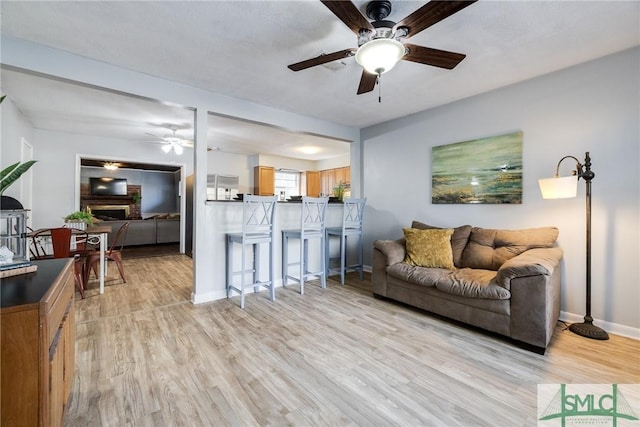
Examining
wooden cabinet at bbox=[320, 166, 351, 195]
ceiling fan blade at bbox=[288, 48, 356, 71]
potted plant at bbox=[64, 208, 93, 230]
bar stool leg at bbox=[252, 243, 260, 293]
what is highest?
ceiling fan blade at bbox=[288, 48, 356, 71]

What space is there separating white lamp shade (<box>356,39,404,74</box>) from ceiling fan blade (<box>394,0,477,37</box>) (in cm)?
14

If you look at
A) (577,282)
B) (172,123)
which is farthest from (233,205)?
(577,282)

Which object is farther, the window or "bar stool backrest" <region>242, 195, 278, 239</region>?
the window

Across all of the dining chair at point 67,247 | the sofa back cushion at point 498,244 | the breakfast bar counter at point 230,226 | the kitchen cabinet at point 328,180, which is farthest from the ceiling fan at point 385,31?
the kitchen cabinet at point 328,180

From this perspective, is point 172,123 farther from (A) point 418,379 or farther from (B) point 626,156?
(B) point 626,156

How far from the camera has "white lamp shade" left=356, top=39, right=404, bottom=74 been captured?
170 centimetres

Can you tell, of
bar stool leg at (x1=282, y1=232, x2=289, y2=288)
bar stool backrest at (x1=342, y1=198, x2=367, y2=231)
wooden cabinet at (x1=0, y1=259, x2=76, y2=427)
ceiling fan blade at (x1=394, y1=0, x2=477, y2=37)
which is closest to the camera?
wooden cabinet at (x1=0, y1=259, x2=76, y2=427)

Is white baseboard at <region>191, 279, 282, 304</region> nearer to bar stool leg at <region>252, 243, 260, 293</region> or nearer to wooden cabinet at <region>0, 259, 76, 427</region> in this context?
bar stool leg at <region>252, 243, 260, 293</region>

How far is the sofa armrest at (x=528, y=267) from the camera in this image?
2070mm

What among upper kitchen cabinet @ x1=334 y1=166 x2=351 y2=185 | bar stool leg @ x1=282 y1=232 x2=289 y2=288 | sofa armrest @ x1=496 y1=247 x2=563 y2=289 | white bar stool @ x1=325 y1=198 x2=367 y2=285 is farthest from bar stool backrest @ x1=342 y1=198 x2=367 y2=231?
upper kitchen cabinet @ x1=334 y1=166 x2=351 y2=185

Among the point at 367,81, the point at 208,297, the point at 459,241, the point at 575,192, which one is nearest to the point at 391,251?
the point at 459,241

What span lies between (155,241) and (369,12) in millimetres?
7464

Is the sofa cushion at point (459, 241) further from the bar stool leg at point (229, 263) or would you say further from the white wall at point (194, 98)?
the bar stool leg at point (229, 263)

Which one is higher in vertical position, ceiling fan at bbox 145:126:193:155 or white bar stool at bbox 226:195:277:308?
ceiling fan at bbox 145:126:193:155
